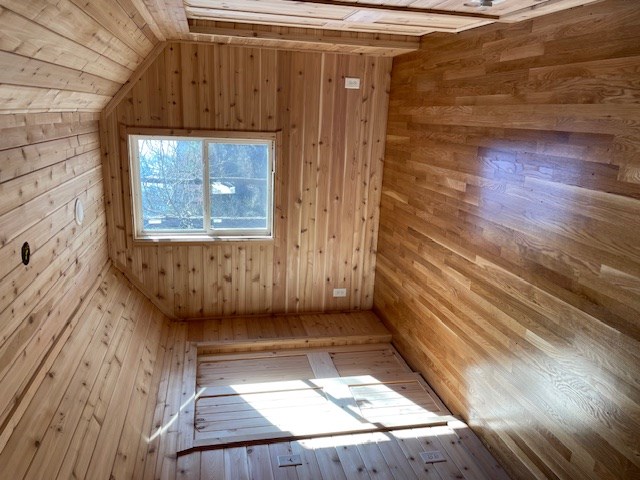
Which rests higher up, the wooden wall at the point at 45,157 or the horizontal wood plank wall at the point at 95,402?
the wooden wall at the point at 45,157

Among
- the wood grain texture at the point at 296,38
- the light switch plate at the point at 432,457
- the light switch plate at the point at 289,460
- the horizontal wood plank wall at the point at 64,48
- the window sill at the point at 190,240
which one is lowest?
the light switch plate at the point at 432,457

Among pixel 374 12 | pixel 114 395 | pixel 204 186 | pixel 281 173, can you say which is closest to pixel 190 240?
pixel 204 186

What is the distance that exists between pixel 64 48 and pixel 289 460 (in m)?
2.27

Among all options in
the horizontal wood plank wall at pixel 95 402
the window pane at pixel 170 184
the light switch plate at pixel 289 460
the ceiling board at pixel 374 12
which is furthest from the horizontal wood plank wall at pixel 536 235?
the horizontal wood plank wall at pixel 95 402

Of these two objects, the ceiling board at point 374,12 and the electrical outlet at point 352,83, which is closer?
the ceiling board at point 374,12

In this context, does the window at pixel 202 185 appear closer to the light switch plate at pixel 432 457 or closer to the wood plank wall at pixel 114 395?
the wood plank wall at pixel 114 395

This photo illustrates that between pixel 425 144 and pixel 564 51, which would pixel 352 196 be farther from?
pixel 564 51

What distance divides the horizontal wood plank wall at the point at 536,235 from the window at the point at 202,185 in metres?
1.35

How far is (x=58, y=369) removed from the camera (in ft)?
7.41

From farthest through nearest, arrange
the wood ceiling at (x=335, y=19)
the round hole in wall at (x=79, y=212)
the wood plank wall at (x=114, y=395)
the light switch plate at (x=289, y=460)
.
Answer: the round hole in wall at (x=79, y=212), the light switch plate at (x=289, y=460), the wood ceiling at (x=335, y=19), the wood plank wall at (x=114, y=395)

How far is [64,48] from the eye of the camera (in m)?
1.85

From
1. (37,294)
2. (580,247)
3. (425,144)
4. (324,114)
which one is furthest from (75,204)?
(580,247)

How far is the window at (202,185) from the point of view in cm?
373

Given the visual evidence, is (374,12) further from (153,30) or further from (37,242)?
(37,242)
